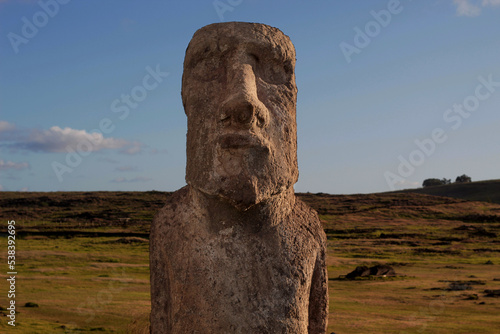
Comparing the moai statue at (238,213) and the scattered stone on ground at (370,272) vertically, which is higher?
the moai statue at (238,213)

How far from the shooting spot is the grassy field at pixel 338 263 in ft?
40.7

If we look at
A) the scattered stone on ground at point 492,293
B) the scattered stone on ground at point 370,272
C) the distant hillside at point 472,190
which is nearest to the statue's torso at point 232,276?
the scattered stone on ground at point 492,293

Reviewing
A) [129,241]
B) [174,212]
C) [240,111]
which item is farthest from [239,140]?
[129,241]

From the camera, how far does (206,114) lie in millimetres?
4180

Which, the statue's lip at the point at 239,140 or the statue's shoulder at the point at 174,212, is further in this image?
the statue's shoulder at the point at 174,212

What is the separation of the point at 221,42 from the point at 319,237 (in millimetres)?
1802

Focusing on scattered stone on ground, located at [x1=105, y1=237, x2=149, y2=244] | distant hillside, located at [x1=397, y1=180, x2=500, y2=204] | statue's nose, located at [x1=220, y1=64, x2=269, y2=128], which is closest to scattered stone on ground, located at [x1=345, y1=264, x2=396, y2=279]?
scattered stone on ground, located at [x1=105, y1=237, x2=149, y2=244]

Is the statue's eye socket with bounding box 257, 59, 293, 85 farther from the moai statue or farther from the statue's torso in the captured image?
the statue's torso

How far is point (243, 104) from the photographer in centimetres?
385

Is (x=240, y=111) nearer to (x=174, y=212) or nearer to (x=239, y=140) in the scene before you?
(x=239, y=140)

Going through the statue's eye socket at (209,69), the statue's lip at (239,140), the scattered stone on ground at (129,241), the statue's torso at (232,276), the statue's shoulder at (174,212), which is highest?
the statue's eye socket at (209,69)

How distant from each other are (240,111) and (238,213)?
2.60 feet

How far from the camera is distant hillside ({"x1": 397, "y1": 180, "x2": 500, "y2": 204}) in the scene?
284 feet

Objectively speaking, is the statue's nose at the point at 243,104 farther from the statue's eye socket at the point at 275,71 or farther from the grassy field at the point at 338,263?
the grassy field at the point at 338,263
